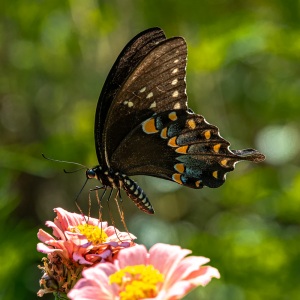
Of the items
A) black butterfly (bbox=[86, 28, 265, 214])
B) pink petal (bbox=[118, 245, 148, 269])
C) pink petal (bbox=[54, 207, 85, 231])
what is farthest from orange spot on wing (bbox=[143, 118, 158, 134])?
pink petal (bbox=[118, 245, 148, 269])

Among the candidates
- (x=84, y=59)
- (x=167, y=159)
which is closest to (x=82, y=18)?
(x=84, y=59)

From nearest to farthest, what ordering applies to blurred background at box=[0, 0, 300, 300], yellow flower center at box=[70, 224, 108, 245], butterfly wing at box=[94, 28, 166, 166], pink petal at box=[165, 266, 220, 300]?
pink petal at box=[165, 266, 220, 300]
yellow flower center at box=[70, 224, 108, 245]
butterfly wing at box=[94, 28, 166, 166]
blurred background at box=[0, 0, 300, 300]

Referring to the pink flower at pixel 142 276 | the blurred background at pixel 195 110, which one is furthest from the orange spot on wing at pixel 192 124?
the blurred background at pixel 195 110

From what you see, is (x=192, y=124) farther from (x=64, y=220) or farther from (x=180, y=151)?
(x=64, y=220)

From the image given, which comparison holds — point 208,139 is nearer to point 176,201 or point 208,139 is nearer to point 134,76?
point 134,76

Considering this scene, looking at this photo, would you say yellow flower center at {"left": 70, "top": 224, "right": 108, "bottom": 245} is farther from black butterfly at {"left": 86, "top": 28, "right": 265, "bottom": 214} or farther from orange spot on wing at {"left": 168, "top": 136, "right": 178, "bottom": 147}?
orange spot on wing at {"left": 168, "top": 136, "right": 178, "bottom": 147}

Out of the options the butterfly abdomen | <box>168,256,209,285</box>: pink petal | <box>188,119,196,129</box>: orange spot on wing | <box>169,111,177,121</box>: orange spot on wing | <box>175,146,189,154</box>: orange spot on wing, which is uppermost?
<box>188,119,196,129</box>: orange spot on wing

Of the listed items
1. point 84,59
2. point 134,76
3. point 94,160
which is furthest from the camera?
point 84,59
